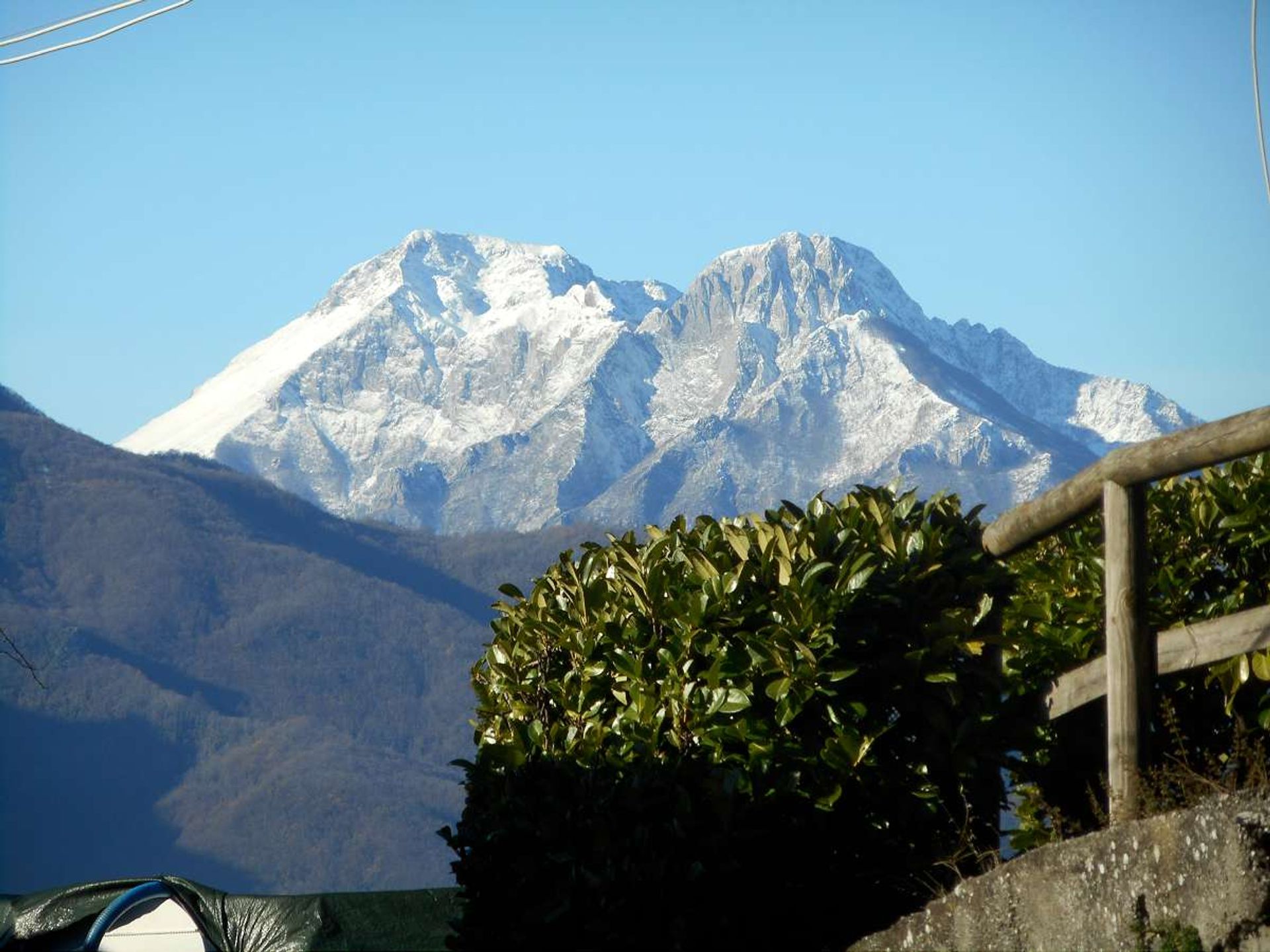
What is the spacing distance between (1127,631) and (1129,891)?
94 cm

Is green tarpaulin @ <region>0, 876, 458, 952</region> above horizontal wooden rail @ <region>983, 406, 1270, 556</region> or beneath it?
beneath

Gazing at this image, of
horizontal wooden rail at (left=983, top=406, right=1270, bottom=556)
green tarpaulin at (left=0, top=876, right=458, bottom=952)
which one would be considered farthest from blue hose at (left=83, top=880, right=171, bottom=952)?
horizontal wooden rail at (left=983, top=406, right=1270, bottom=556)

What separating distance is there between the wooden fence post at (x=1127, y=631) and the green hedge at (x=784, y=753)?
1.69 ft

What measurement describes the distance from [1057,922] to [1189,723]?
1528 millimetres

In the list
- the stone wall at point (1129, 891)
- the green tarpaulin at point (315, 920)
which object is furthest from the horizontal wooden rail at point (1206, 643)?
the green tarpaulin at point (315, 920)

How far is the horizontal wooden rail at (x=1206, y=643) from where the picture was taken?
412 cm

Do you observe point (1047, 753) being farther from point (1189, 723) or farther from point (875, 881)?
point (875, 881)

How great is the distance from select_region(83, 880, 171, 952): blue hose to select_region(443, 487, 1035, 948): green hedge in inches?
66.4

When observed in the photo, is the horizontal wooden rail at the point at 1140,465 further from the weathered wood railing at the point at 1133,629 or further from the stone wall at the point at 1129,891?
the stone wall at the point at 1129,891

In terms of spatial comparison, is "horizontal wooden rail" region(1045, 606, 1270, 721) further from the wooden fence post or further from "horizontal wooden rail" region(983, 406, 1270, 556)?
"horizontal wooden rail" region(983, 406, 1270, 556)

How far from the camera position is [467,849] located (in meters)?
5.84

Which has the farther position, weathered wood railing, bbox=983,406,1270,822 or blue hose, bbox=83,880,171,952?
blue hose, bbox=83,880,171,952

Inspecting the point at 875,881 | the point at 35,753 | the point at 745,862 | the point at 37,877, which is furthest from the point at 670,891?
the point at 35,753

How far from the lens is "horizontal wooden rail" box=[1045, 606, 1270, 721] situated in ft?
13.5
